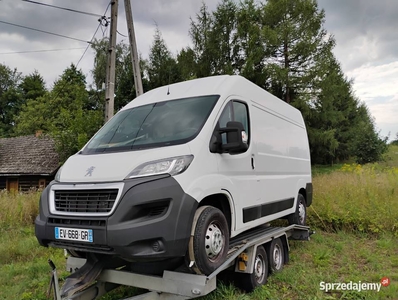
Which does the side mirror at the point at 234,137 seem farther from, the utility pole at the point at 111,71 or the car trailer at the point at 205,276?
the utility pole at the point at 111,71

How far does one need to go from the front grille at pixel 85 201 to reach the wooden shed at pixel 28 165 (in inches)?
799

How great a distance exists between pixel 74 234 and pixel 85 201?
1.06ft

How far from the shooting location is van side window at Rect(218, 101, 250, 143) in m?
3.79

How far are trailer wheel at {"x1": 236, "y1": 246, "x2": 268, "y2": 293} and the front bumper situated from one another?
1519mm

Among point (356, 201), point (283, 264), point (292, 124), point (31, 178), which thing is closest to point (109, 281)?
point (283, 264)

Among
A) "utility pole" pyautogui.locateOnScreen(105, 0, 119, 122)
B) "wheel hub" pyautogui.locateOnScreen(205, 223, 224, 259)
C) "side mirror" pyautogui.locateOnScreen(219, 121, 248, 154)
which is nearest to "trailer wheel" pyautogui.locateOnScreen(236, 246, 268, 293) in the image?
"wheel hub" pyautogui.locateOnScreen(205, 223, 224, 259)

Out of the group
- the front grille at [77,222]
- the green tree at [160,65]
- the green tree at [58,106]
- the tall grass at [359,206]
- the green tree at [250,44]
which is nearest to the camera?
the front grille at [77,222]

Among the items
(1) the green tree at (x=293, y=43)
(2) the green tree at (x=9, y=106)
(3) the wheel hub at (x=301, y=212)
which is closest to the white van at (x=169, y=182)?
(3) the wheel hub at (x=301, y=212)

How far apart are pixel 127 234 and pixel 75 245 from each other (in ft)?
2.17

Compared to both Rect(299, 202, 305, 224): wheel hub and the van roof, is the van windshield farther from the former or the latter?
Rect(299, 202, 305, 224): wheel hub

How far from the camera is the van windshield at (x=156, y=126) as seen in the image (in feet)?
11.4

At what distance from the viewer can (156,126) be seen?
3.78 meters

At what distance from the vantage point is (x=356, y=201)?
304 inches

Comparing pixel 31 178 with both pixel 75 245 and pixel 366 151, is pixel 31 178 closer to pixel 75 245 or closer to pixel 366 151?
pixel 75 245
